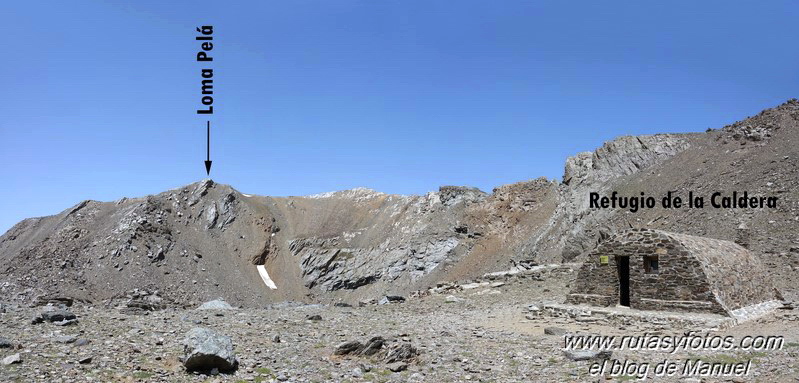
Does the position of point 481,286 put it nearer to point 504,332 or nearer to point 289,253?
point 504,332

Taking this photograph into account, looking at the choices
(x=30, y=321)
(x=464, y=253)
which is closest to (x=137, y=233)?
(x=464, y=253)

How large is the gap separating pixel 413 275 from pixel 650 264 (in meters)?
37.1

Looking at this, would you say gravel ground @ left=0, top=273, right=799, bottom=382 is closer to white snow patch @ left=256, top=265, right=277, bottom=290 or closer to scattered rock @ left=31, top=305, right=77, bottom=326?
scattered rock @ left=31, top=305, right=77, bottom=326

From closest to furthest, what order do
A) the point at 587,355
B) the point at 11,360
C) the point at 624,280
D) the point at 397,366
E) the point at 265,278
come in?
the point at 11,360 < the point at 397,366 < the point at 587,355 < the point at 624,280 < the point at 265,278

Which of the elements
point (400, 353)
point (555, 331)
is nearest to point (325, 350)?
point (400, 353)

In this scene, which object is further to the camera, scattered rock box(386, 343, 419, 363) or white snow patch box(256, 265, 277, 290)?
white snow patch box(256, 265, 277, 290)

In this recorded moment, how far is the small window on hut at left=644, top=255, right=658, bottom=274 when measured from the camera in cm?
2223

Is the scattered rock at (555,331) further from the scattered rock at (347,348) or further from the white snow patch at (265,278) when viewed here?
the white snow patch at (265,278)

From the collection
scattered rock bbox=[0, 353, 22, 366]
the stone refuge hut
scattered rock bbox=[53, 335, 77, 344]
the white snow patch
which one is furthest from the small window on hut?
the white snow patch

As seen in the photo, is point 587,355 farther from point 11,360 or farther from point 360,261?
point 360,261

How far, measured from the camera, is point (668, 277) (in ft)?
71.1

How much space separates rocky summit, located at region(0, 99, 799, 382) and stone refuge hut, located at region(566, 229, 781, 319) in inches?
3.4

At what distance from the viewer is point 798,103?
1895 inches

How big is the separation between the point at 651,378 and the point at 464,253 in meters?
45.5
